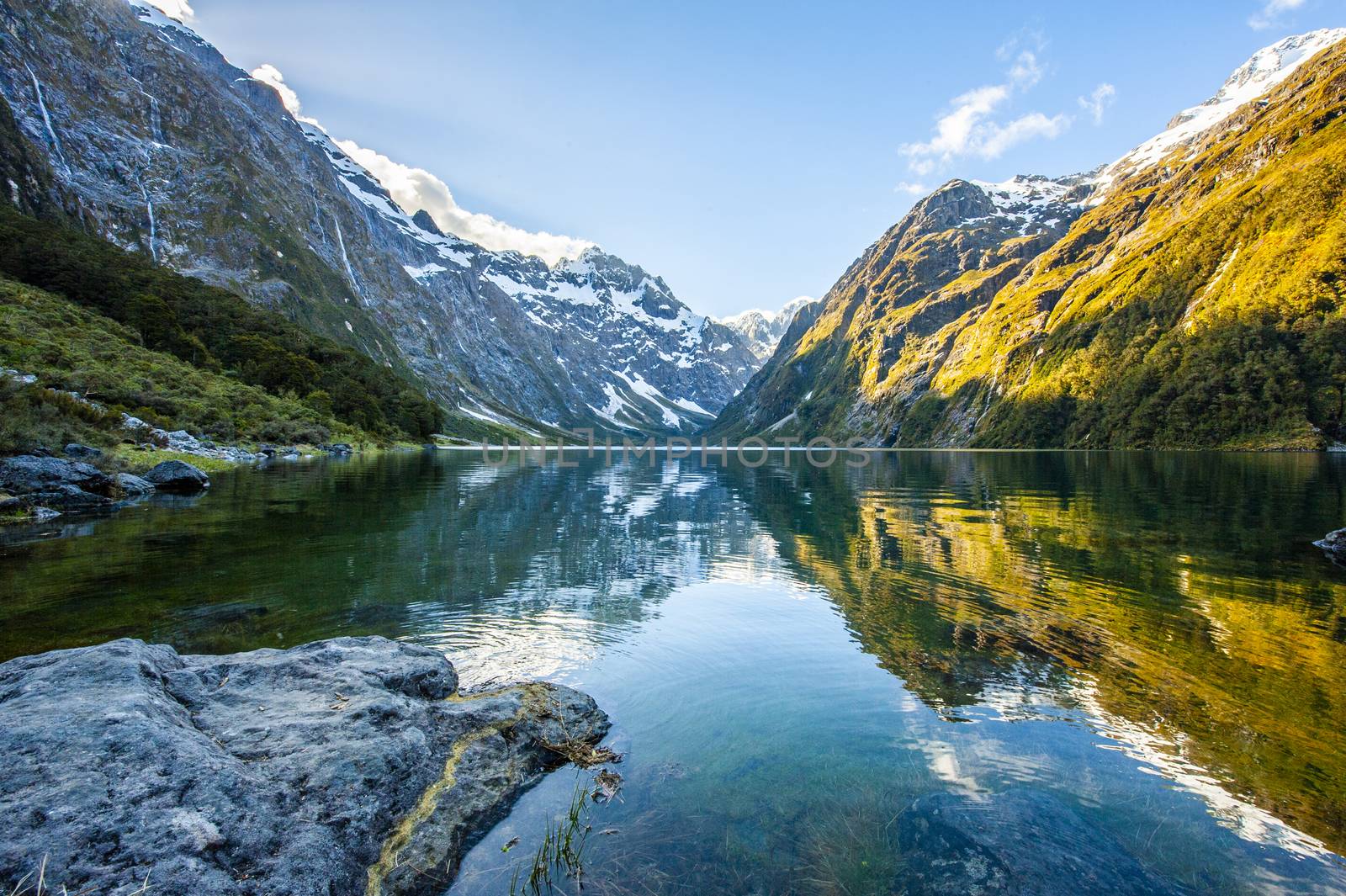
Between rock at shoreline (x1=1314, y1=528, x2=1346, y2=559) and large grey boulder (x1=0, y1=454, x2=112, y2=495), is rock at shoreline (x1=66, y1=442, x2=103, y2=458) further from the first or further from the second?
rock at shoreline (x1=1314, y1=528, x2=1346, y2=559)

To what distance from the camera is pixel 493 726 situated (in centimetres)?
954

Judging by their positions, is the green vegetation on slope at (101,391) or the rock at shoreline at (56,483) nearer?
the rock at shoreline at (56,483)

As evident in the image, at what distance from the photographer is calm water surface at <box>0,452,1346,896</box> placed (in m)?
7.80

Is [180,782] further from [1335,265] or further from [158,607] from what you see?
[1335,265]

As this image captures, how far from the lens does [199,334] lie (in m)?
103

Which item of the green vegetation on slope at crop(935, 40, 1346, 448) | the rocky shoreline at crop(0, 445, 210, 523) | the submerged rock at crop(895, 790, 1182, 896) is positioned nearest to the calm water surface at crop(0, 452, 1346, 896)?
the submerged rock at crop(895, 790, 1182, 896)

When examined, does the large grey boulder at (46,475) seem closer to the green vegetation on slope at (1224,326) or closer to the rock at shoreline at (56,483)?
the rock at shoreline at (56,483)

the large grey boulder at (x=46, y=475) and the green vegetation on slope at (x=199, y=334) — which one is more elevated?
the green vegetation on slope at (x=199, y=334)

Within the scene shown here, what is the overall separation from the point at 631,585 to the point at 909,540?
49.0ft

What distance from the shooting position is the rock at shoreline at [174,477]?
128 ft

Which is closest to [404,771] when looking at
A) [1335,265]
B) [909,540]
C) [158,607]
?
[158,607]

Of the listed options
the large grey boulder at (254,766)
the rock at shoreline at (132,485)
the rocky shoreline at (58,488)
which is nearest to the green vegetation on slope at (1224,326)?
the large grey boulder at (254,766)

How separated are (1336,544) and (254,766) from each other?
34438 mm

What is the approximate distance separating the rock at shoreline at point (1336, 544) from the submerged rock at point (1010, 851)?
2417 centimetres
